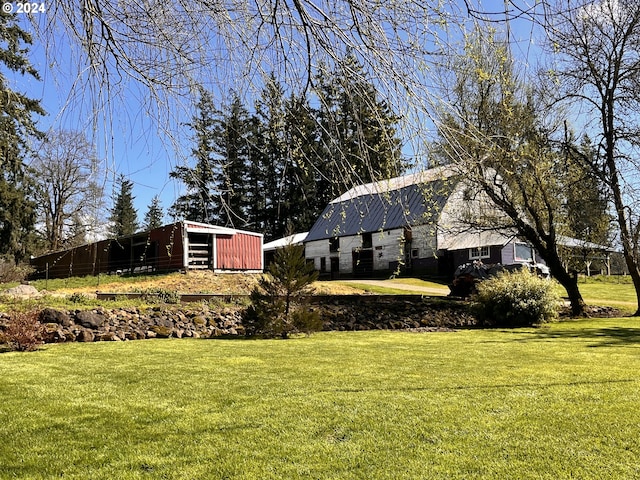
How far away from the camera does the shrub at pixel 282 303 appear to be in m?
10.7

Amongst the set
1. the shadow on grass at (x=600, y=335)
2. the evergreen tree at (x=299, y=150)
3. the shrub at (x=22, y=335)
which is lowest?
the shadow on grass at (x=600, y=335)

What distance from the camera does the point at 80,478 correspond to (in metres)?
3.07

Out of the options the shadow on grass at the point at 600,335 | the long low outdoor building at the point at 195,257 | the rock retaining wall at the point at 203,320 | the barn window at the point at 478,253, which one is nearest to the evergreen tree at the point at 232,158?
the shadow on grass at the point at 600,335

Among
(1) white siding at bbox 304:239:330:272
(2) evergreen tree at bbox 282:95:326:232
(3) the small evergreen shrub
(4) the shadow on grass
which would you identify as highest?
(1) white siding at bbox 304:239:330:272

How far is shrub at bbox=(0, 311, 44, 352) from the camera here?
8.55 meters

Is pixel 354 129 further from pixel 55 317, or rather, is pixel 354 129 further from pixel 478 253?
pixel 478 253

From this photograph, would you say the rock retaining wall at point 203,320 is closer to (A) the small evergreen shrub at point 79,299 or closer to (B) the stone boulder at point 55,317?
(B) the stone boulder at point 55,317

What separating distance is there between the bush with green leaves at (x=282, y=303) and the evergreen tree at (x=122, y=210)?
7.34 m

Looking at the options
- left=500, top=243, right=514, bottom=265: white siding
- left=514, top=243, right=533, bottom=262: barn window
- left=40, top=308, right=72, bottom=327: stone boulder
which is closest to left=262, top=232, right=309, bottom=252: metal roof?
left=40, top=308, right=72, bottom=327: stone boulder

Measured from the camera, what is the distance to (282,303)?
1090 centimetres

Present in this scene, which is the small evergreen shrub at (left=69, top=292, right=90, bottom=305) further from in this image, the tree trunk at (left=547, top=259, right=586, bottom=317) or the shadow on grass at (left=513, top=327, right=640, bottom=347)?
the tree trunk at (left=547, top=259, right=586, bottom=317)

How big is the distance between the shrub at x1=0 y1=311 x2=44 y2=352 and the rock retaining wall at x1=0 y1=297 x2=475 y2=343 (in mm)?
942

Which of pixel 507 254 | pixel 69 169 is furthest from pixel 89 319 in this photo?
pixel 507 254

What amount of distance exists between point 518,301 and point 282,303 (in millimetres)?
6531
